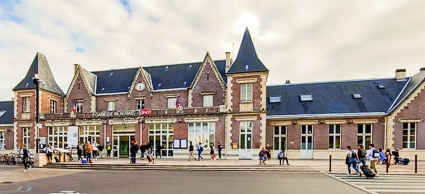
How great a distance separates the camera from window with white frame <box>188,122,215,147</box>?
1005 inches

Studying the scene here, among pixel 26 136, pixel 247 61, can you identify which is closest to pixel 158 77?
pixel 247 61

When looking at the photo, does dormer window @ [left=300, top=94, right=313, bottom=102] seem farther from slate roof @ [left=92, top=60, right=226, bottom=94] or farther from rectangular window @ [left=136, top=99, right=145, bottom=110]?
rectangular window @ [left=136, top=99, right=145, bottom=110]

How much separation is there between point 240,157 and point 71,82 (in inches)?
806

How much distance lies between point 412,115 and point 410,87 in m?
3.00

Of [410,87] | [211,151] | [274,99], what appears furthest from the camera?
[274,99]

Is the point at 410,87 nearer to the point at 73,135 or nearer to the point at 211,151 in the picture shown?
the point at 211,151

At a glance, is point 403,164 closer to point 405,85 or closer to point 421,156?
point 421,156

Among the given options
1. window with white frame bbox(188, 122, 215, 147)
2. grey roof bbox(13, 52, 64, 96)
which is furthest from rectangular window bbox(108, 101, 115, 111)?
window with white frame bbox(188, 122, 215, 147)

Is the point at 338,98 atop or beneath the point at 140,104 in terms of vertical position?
atop

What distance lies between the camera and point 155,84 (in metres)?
30.8

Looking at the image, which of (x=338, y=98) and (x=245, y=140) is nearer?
(x=245, y=140)

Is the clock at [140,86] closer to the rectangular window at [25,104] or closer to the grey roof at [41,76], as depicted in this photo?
the grey roof at [41,76]

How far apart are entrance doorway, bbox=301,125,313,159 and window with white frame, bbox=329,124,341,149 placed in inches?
65.1

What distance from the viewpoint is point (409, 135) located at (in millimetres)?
24047
